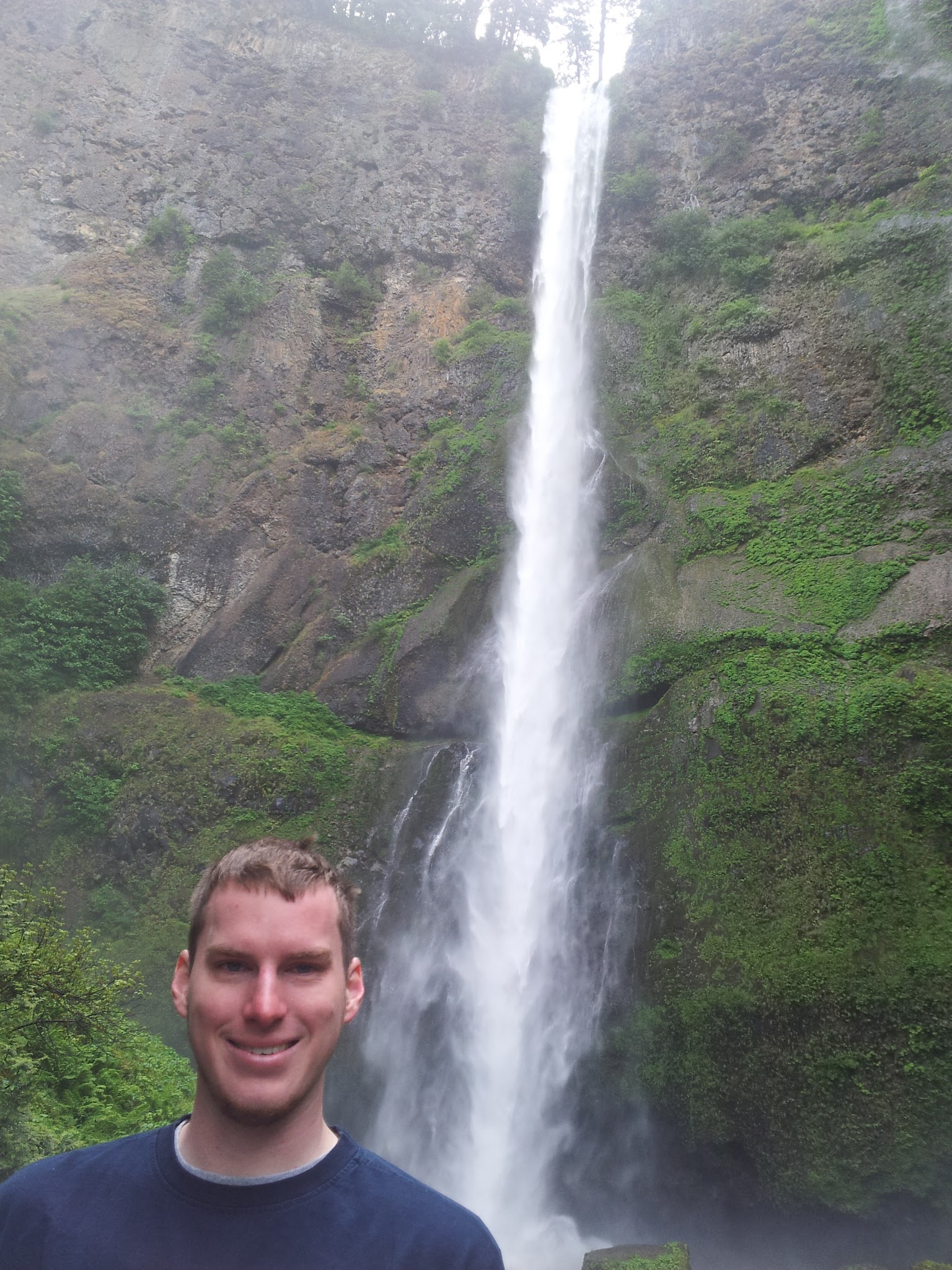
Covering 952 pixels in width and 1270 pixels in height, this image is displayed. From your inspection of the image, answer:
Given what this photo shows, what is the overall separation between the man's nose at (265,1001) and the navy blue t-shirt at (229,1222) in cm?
31

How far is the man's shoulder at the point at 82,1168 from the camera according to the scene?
5.29ft

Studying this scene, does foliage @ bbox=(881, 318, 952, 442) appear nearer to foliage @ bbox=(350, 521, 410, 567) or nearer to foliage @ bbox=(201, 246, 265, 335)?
foliage @ bbox=(350, 521, 410, 567)

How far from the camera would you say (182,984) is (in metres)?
1.82

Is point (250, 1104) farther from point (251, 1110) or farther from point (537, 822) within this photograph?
point (537, 822)

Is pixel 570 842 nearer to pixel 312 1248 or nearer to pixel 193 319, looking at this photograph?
pixel 312 1248

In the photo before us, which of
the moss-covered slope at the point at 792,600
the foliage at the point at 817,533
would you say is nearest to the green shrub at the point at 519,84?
the moss-covered slope at the point at 792,600

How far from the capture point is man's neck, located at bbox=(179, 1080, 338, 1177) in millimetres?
1581

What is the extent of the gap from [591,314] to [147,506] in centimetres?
1047

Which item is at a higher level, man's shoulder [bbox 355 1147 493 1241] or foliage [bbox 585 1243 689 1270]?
man's shoulder [bbox 355 1147 493 1241]

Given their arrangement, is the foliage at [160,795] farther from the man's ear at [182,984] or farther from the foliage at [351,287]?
the foliage at [351,287]

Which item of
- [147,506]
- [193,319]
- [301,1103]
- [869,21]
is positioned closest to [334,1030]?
[301,1103]

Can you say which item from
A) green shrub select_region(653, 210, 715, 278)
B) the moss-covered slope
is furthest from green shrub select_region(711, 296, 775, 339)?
green shrub select_region(653, 210, 715, 278)

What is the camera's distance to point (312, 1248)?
150cm

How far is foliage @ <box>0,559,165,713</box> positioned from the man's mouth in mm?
14739
